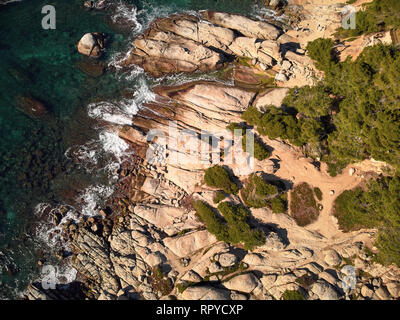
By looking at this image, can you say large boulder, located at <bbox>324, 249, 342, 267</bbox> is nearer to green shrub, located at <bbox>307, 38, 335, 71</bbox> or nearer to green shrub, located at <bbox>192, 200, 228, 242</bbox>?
green shrub, located at <bbox>192, 200, 228, 242</bbox>

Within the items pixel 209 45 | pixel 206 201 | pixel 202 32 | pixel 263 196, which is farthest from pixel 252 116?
pixel 202 32

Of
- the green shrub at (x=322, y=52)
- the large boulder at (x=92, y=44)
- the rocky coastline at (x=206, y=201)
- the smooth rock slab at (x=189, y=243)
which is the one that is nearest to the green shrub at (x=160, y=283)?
the rocky coastline at (x=206, y=201)

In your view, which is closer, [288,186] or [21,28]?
[288,186]

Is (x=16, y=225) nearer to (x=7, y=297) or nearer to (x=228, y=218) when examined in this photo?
(x=7, y=297)

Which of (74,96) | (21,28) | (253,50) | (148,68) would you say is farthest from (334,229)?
(21,28)

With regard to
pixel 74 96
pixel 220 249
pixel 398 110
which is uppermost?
pixel 74 96
